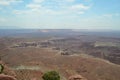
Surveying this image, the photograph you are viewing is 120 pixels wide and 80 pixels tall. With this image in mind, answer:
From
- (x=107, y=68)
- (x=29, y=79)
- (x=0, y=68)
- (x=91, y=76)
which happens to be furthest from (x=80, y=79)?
(x=107, y=68)

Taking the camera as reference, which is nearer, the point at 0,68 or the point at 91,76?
the point at 0,68

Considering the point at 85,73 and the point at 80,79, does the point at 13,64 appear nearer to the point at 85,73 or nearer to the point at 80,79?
the point at 85,73

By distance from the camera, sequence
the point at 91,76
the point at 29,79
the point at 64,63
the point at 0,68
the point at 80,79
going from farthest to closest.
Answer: the point at 64,63 → the point at 91,76 → the point at 29,79 → the point at 80,79 → the point at 0,68

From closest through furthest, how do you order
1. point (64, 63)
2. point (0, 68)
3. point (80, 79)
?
point (0, 68) → point (80, 79) → point (64, 63)

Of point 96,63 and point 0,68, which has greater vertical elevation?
point 0,68

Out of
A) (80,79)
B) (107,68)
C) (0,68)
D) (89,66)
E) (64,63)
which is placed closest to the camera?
(0,68)

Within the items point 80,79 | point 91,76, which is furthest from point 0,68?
point 91,76

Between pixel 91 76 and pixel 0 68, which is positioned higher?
pixel 0 68

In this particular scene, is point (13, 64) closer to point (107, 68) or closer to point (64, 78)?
point (64, 78)

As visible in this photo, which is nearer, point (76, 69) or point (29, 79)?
point (29, 79)
